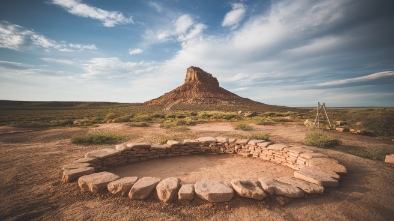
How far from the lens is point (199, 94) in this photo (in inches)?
2891

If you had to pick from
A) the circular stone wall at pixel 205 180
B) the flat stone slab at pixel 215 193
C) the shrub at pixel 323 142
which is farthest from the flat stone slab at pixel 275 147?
the flat stone slab at pixel 215 193

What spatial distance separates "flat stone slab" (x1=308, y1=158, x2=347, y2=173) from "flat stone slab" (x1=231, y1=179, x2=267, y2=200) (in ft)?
7.35

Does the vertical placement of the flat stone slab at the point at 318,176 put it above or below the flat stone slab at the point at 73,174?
above

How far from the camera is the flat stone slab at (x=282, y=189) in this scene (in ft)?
10.8

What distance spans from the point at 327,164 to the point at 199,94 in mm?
69368

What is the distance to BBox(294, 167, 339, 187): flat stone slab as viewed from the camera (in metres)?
3.62

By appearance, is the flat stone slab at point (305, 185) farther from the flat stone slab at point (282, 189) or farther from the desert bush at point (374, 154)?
the desert bush at point (374, 154)

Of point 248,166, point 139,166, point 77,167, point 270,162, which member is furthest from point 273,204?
point 77,167

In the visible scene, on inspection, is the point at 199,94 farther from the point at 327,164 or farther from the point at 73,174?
the point at 73,174

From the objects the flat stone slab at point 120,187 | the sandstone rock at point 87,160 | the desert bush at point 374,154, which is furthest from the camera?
the desert bush at point 374,154

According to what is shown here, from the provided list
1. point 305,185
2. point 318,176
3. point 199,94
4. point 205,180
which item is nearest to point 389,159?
point 318,176

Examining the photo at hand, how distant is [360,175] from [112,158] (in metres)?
6.85

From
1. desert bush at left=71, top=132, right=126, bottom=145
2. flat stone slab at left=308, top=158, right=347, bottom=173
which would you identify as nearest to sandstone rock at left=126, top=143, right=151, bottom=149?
desert bush at left=71, top=132, right=126, bottom=145

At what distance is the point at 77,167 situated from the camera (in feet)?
14.6
